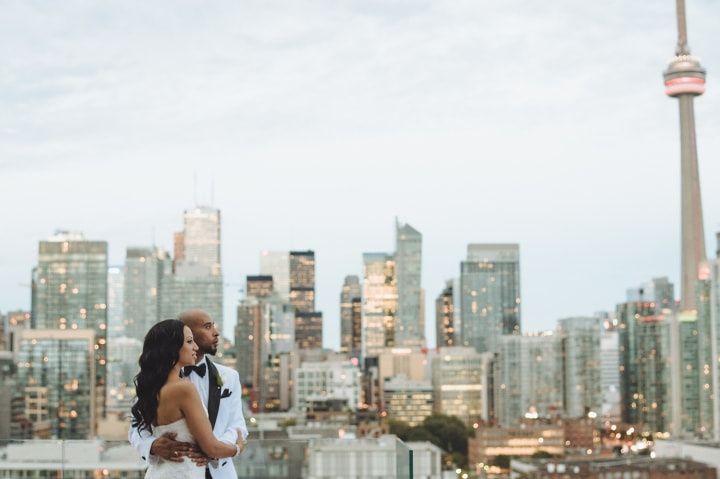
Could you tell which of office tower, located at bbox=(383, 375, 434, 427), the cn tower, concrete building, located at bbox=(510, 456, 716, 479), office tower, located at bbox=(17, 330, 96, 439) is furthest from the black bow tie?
the cn tower

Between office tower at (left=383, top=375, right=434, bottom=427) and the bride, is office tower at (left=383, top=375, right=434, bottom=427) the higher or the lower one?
the lower one

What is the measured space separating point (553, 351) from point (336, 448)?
138 m

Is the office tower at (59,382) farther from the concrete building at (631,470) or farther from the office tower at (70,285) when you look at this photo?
the concrete building at (631,470)

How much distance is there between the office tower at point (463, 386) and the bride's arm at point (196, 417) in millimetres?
152220

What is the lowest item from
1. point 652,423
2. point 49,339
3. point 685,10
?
point 652,423

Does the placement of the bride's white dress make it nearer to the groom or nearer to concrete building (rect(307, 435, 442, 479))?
the groom

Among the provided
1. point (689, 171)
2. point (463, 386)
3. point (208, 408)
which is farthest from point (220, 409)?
point (463, 386)

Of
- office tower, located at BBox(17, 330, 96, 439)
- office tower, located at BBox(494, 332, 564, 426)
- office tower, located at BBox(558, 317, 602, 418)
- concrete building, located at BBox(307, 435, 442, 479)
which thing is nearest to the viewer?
concrete building, located at BBox(307, 435, 442, 479)

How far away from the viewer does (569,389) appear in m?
161

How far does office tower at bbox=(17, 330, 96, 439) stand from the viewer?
125500 mm

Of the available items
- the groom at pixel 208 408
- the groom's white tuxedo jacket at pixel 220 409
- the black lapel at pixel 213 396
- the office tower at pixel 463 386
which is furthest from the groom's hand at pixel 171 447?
the office tower at pixel 463 386

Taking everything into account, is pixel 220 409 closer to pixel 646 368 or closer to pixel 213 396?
pixel 213 396

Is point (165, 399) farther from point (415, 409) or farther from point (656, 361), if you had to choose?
point (656, 361)

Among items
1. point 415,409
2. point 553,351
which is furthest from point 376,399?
point 553,351
